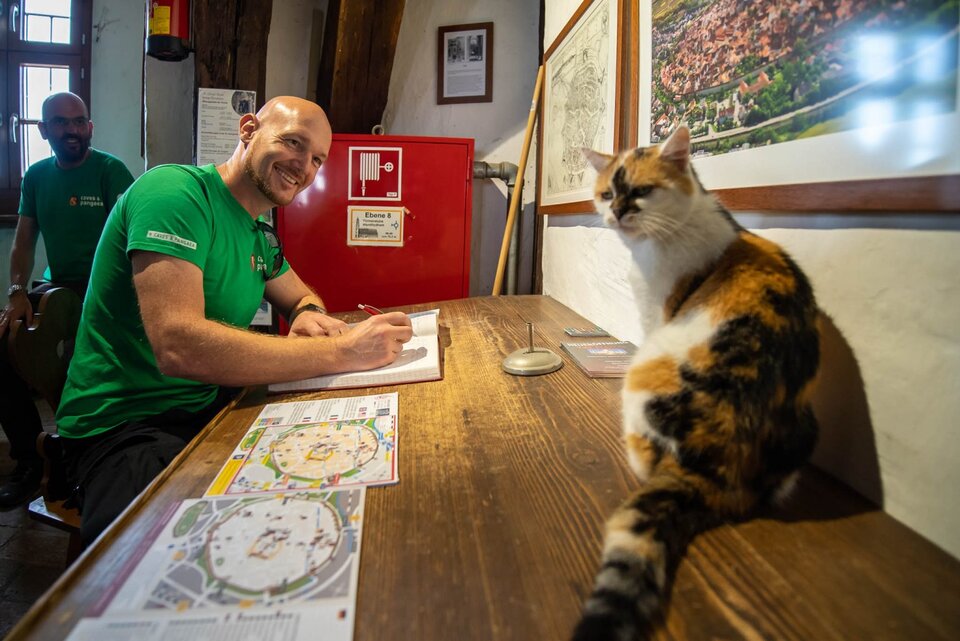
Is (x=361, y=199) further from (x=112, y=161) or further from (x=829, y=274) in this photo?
(x=829, y=274)

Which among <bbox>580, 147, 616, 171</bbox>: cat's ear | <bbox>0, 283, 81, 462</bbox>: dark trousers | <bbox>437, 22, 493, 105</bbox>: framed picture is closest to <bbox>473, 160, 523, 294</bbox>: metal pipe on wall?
<bbox>437, 22, 493, 105</bbox>: framed picture

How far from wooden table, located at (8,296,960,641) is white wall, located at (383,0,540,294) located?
84.0 inches

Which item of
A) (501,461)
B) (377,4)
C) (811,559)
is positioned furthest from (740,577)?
(377,4)

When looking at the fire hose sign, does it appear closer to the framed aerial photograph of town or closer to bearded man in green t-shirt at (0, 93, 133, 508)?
bearded man in green t-shirt at (0, 93, 133, 508)

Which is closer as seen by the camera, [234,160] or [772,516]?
[772,516]

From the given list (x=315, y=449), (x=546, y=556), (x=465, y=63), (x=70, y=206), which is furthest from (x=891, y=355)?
(x=70, y=206)

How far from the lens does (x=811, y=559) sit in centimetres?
47

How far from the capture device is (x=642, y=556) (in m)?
0.43

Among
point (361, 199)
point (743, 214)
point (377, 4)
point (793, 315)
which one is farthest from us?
point (377, 4)

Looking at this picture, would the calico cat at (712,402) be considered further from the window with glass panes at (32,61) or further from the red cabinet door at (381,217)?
the window with glass panes at (32,61)

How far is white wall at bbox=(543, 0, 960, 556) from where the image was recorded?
0.47 meters

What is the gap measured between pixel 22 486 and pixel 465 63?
8.84 ft

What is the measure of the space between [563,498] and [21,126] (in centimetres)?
400

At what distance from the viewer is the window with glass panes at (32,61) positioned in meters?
2.90
